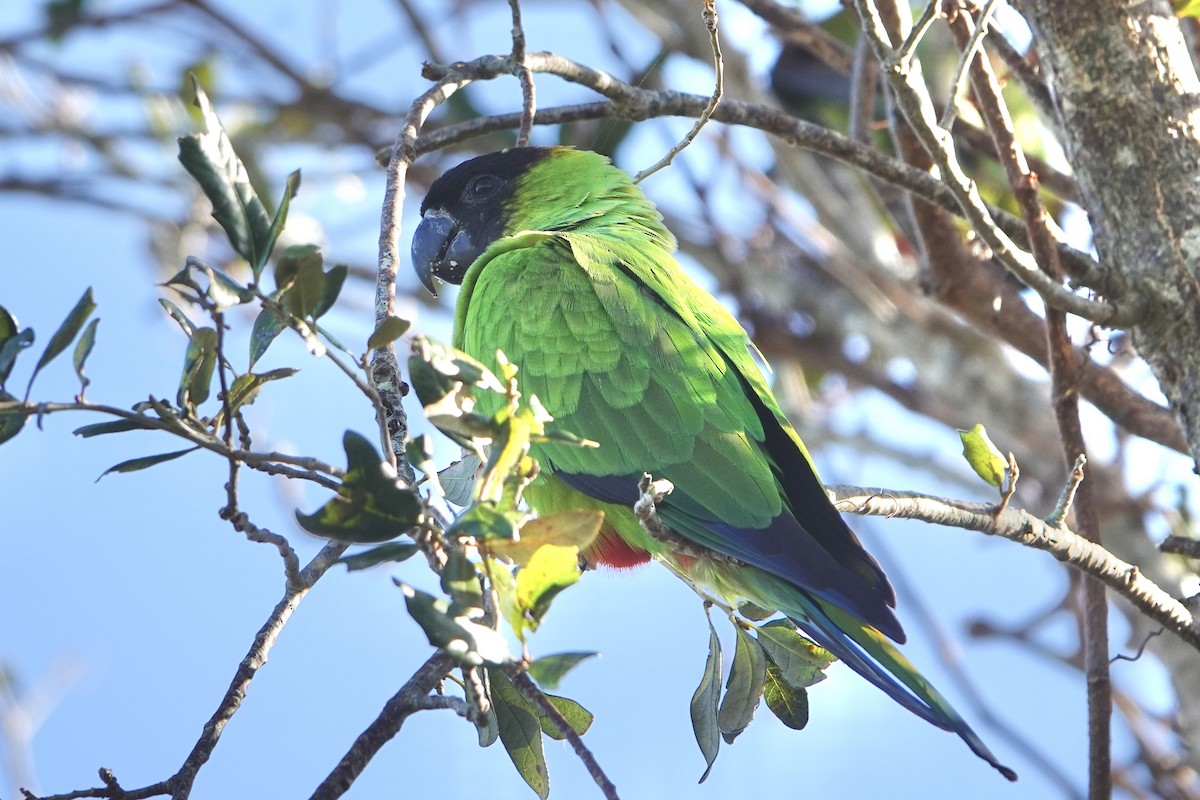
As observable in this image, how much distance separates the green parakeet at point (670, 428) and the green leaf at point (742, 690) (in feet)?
0.48

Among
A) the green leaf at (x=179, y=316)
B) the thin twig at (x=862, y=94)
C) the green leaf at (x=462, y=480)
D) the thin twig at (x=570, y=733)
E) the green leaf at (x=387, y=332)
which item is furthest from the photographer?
the thin twig at (x=862, y=94)

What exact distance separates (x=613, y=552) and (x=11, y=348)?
1.50 m

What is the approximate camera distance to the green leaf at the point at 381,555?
58.1 inches

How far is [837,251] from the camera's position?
482 cm

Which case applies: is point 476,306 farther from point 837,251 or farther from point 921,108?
point 837,251

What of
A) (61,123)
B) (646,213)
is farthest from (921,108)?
(61,123)

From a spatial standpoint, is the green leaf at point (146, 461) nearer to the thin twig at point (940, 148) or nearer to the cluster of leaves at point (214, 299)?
the cluster of leaves at point (214, 299)

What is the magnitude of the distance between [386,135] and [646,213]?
2.70 m

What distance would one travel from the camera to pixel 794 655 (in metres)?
2.05

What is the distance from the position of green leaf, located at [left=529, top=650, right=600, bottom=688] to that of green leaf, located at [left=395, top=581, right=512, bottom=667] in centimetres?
7

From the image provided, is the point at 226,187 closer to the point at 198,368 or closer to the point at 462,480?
the point at 198,368

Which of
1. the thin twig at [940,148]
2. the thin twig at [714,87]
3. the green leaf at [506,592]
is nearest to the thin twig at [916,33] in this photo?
the thin twig at [940,148]

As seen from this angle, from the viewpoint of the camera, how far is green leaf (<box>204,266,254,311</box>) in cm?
148

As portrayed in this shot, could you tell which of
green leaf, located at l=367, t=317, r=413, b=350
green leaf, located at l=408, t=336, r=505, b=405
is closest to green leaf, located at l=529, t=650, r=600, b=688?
green leaf, located at l=408, t=336, r=505, b=405
